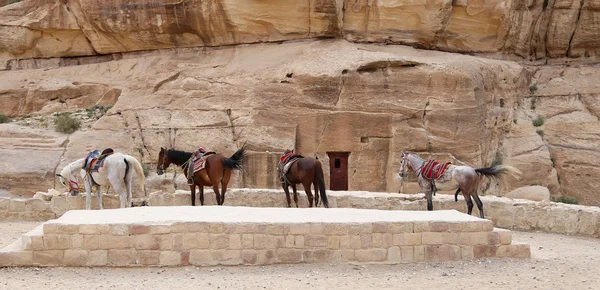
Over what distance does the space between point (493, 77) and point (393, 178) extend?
19.4 ft

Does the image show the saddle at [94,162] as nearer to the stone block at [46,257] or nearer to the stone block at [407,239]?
the stone block at [46,257]

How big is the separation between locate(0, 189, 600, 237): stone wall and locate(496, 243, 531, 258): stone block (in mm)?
3422

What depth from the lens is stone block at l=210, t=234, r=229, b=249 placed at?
401 inches

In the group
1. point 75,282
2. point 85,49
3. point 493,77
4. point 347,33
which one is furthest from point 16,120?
point 75,282

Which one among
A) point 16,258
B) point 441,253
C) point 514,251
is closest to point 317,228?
point 441,253

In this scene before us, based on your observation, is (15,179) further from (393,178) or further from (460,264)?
(460,264)

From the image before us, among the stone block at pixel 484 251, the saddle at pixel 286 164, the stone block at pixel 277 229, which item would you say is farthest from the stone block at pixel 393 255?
the saddle at pixel 286 164

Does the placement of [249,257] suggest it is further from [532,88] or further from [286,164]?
[532,88]

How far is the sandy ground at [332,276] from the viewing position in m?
9.24

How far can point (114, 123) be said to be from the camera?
25156mm

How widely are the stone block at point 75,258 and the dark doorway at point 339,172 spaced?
14388 millimetres

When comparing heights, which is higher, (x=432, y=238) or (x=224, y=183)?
(x=224, y=183)

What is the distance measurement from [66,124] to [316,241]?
1791 cm

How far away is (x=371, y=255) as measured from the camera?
413 inches
